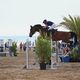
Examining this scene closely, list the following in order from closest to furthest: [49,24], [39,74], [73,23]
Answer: [39,74]
[49,24]
[73,23]

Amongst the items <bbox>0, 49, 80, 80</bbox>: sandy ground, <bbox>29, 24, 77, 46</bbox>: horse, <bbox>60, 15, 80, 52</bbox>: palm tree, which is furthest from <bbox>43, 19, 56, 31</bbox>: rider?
<bbox>60, 15, 80, 52</bbox>: palm tree

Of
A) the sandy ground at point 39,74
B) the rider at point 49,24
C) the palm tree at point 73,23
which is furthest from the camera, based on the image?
the palm tree at point 73,23

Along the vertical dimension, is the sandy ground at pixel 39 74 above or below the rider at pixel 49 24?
below

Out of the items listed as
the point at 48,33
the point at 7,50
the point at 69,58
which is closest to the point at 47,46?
the point at 48,33

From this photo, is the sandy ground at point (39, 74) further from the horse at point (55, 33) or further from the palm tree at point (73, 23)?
the palm tree at point (73, 23)

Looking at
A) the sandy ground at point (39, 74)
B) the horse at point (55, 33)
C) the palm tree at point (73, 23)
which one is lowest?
the sandy ground at point (39, 74)

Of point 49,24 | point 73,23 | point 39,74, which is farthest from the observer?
point 73,23

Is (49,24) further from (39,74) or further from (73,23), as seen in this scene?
(73,23)

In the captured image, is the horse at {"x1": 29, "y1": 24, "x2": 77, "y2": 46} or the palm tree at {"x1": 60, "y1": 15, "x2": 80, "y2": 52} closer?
the horse at {"x1": 29, "y1": 24, "x2": 77, "y2": 46}

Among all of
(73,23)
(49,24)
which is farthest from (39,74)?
(73,23)

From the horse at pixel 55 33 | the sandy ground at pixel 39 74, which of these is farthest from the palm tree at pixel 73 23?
the sandy ground at pixel 39 74

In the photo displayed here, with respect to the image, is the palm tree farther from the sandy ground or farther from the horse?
the sandy ground

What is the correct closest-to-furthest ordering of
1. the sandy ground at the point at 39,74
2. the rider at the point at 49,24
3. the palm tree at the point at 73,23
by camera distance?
the sandy ground at the point at 39,74, the rider at the point at 49,24, the palm tree at the point at 73,23

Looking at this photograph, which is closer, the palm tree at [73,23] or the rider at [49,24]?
the rider at [49,24]
